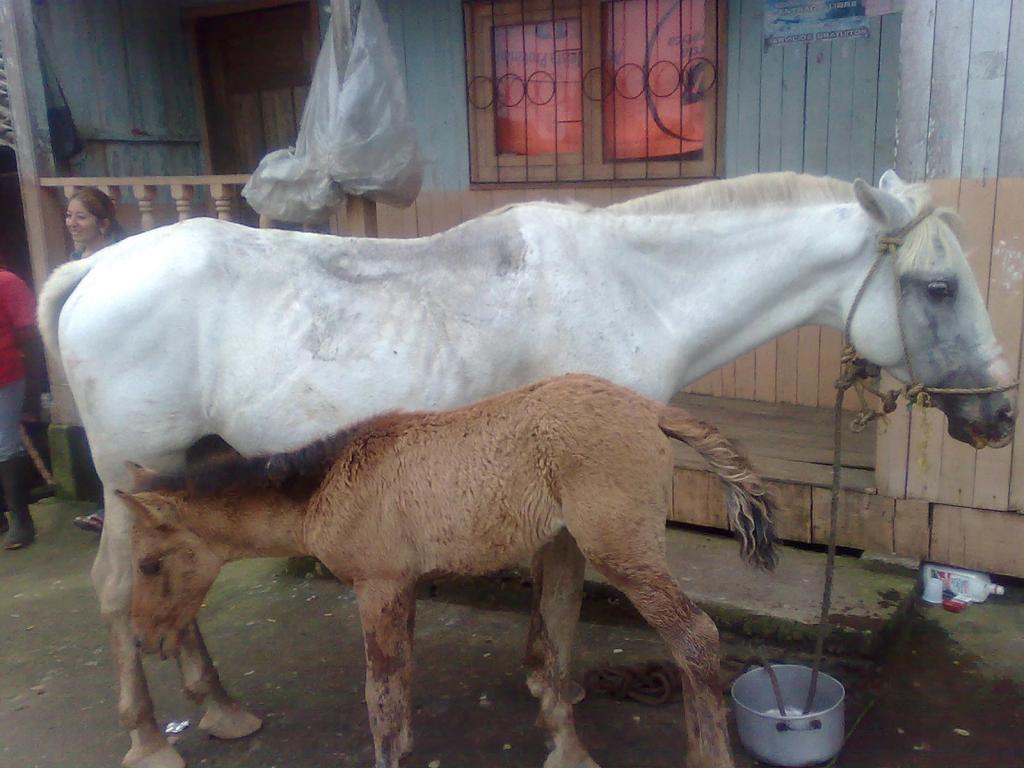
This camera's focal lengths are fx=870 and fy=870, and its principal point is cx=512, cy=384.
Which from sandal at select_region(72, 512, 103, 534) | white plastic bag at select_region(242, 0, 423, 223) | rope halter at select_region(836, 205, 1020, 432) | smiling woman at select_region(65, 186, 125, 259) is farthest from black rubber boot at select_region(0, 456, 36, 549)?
rope halter at select_region(836, 205, 1020, 432)

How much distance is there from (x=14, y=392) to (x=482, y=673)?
3.75m

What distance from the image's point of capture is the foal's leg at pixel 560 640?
2959 millimetres

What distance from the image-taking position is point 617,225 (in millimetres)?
3078

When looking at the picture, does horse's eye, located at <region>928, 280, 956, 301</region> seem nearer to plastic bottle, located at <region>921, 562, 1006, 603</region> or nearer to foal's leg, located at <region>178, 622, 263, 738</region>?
plastic bottle, located at <region>921, 562, 1006, 603</region>

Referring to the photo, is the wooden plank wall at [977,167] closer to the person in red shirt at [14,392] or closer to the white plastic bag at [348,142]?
the white plastic bag at [348,142]

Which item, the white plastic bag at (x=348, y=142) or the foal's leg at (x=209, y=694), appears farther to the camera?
the white plastic bag at (x=348, y=142)

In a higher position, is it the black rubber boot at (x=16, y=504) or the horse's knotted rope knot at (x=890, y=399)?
the horse's knotted rope knot at (x=890, y=399)

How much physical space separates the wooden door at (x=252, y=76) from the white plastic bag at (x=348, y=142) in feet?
8.92

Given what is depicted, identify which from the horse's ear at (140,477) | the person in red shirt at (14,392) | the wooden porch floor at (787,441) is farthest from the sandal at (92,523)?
the wooden porch floor at (787,441)

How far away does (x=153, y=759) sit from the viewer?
10.5 feet

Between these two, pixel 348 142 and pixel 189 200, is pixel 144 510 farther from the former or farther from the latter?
pixel 189 200

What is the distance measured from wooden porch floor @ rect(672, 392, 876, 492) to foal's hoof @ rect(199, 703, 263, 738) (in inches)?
95.0

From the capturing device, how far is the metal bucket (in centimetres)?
286

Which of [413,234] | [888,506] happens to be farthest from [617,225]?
[413,234]
